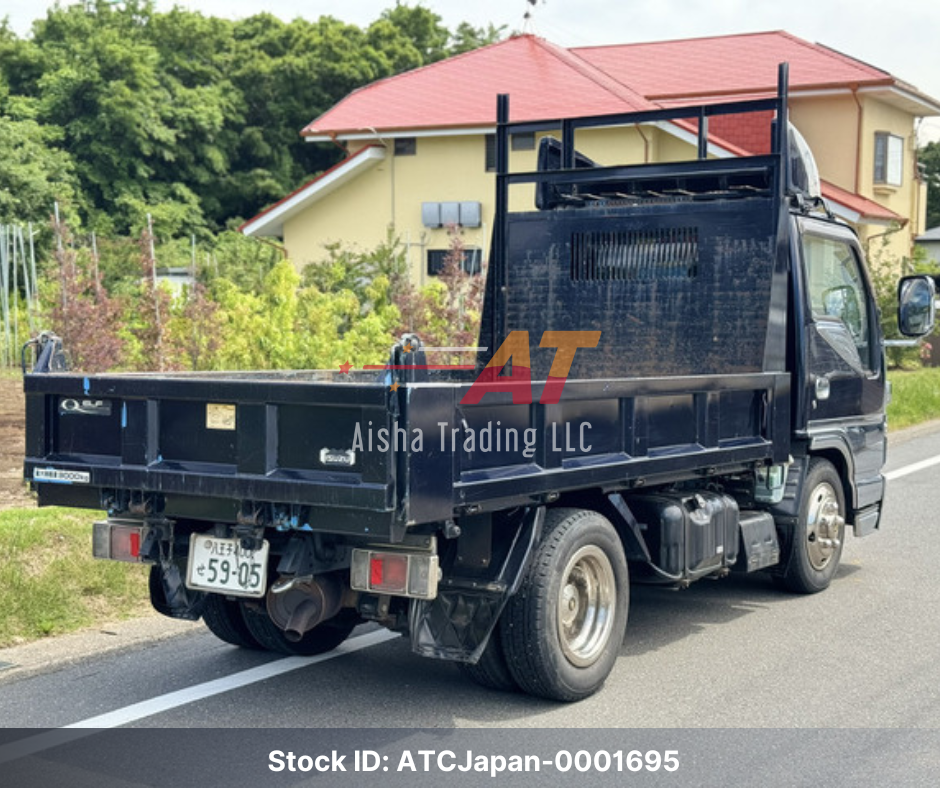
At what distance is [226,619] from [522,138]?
24971 mm

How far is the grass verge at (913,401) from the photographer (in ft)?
60.6

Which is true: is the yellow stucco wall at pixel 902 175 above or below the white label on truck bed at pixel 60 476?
above

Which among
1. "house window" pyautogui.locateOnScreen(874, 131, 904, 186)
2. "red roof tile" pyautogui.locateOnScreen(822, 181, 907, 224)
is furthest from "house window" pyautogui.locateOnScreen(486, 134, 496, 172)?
"house window" pyautogui.locateOnScreen(874, 131, 904, 186)

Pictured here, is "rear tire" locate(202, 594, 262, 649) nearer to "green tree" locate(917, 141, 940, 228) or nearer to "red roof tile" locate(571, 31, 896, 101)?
"red roof tile" locate(571, 31, 896, 101)

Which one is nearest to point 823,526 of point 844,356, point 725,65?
point 844,356

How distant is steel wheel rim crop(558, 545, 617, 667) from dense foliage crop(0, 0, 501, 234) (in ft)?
99.8

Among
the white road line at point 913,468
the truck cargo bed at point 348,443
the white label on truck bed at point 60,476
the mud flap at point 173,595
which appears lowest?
the white road line at point 913,468

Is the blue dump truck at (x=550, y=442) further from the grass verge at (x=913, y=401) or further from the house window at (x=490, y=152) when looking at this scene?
the house window at (x=490, y=152)

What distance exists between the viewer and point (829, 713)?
17.8 ft

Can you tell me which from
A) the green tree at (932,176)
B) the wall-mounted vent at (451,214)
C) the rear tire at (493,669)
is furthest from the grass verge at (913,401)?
the green tree at (932,176)

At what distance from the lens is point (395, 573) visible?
4.98 meters

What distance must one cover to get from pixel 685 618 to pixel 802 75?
27.5 metres

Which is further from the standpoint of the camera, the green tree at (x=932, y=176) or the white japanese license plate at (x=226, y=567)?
the green tree at (x=932, y=176)

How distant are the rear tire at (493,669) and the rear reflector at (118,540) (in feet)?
5.09
